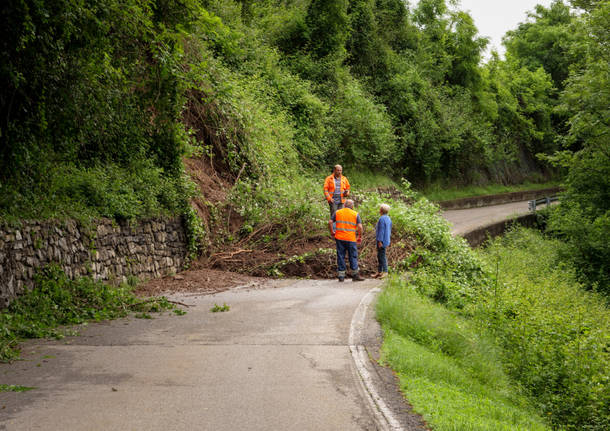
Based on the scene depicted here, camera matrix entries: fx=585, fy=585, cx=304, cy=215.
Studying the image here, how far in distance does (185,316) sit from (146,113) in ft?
21.7

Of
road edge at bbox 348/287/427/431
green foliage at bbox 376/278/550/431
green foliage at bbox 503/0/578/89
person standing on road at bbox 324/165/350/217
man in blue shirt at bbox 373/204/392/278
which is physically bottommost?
green foliage at bbox 376/278/550/431

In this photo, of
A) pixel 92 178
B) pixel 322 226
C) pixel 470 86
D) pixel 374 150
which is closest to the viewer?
pixel 92 178

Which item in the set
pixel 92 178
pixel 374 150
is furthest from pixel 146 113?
pixel 374 150

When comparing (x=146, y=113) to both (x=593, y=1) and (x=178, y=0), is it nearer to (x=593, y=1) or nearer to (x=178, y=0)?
(x=178, y=0)

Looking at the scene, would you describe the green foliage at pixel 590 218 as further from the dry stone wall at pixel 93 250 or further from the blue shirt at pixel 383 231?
the dry stone wall at pixel 93 250

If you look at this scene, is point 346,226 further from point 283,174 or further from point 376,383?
point 376,383

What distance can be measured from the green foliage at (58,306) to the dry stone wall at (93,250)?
22 cm

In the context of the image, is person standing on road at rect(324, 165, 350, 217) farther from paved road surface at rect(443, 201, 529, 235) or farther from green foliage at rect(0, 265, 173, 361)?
paved road surface at rect(443, 201, 529, 235)

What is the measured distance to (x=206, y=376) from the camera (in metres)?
6.98

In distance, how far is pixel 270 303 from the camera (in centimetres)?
1156

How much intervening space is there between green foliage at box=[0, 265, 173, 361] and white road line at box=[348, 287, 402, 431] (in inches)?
142

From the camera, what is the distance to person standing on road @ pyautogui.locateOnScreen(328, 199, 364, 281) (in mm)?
14180

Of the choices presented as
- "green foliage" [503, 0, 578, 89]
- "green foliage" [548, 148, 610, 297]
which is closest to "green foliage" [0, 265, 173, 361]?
"green foliage" [548, 148, 610, 297]

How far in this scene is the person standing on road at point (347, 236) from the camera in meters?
14.2
